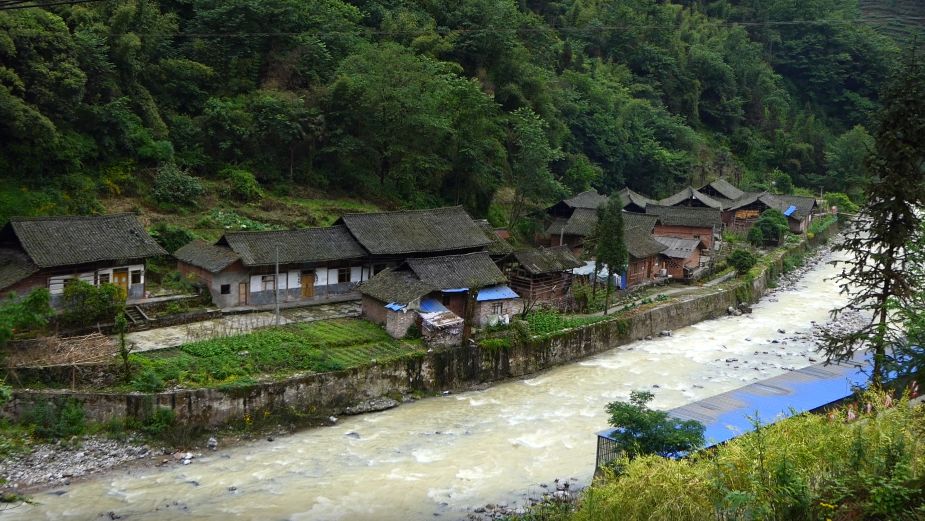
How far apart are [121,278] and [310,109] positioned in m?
16.2

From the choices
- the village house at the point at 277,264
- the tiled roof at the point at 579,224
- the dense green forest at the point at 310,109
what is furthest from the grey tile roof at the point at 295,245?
the tiled roof at the point at 579,224

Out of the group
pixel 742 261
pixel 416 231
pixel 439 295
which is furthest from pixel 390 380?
pixel 742 261

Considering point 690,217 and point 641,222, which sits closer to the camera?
point 641,222

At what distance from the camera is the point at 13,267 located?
23562 millimetres

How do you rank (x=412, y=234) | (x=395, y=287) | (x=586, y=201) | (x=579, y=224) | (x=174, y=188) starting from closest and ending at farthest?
(x=395, y=287) < (x=412, y=234) < (x=174, y=188) < (x=579, y=224) < (x=586, y=201)

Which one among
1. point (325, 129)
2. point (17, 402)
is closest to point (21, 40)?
point (325, 129)

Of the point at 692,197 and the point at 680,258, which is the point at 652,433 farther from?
the point at 692,197

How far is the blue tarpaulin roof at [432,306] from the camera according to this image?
26.5 metres

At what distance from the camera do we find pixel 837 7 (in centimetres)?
9706

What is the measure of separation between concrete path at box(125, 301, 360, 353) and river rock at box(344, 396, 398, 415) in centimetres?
470

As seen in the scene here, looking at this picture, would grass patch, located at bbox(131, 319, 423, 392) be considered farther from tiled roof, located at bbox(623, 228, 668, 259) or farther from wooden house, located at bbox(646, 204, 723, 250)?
wooden house, located at bbox(646, 204, 723, 250)

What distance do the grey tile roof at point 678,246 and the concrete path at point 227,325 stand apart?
17064 millimetres

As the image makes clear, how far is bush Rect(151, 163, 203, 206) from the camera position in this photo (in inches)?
1310

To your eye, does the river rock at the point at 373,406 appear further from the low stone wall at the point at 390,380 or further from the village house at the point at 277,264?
the village house at the point at 277,264
